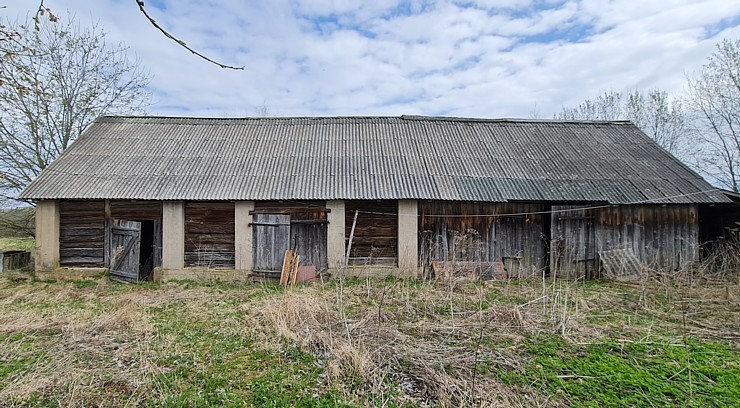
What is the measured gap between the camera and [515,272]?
1030 cm

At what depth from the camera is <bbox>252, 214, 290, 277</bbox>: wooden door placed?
32.6 ft

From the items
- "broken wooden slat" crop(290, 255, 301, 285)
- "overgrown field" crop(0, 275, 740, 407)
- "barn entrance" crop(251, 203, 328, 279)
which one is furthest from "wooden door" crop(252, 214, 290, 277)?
"overgrown field" crop(0, 275, 740, 407)

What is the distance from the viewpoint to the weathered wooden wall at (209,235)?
10008mm

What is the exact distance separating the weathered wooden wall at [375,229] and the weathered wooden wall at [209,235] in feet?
10.4

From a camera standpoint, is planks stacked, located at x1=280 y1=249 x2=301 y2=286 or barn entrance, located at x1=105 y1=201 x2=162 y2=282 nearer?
planks stacked, located at x1=280 y1=249 x2=301 y2=286

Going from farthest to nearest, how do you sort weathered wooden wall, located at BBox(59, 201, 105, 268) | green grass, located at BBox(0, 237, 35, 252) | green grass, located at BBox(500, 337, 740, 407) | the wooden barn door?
green grass, located at BBox(0, 237, 35, 252), weathered wooden wall, located at BBox(59, 201, 105, 268), the wooden barn door, green grass, located at BBox(500, 337, 740, 407)

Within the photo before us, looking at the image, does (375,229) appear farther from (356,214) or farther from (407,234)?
(407,234)

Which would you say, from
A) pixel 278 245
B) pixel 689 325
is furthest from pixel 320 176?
pixel 689 325

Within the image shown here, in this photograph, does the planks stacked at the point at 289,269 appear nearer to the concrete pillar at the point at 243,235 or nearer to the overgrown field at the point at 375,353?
the concrete pillar at the point at 243,235

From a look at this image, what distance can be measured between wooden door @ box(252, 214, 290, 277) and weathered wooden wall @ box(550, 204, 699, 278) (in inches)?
288

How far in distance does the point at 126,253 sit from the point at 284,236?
13.7 ft

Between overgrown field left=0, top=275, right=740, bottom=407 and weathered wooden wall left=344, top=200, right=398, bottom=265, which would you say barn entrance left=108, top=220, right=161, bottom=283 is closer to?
overgrown field left=0, top=275, right=740, bottom=407

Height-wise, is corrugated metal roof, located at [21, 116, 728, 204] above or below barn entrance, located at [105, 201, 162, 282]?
above

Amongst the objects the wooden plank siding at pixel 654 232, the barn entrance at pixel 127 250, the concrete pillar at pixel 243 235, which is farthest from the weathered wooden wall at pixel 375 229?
the wooden plank siding at pixel 654 232
